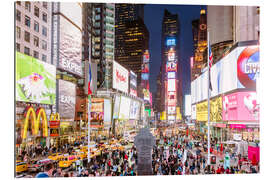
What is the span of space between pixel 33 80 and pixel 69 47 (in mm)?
12046

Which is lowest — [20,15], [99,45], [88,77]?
[88,77]

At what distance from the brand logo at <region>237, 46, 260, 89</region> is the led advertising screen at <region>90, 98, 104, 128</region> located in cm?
2071

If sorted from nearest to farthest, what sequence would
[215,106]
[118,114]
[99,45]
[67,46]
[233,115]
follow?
[233,115] < [67,46] < [215,106] < [118,114] < [99,45]

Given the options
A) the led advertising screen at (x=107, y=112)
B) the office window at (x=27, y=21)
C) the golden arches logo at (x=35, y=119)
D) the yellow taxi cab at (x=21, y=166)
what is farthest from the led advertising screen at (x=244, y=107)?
the office window at (x=27, y=21)

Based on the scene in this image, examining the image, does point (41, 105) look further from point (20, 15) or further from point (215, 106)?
point (215, 106)

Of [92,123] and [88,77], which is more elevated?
[88,77]

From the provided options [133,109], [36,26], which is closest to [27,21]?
[36,26]

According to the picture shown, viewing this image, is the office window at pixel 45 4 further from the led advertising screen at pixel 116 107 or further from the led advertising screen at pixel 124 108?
the led advertising screen at pixel 124 108

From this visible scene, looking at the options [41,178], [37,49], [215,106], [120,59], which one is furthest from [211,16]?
[120,59]

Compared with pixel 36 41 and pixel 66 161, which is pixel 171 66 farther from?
pixel 66 161

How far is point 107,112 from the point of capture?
40344 millimetres

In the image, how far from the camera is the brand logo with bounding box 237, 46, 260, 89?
23.0m
